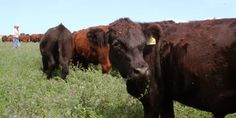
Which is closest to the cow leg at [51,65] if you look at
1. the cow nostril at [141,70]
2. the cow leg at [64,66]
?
the cow leg at [64,66]

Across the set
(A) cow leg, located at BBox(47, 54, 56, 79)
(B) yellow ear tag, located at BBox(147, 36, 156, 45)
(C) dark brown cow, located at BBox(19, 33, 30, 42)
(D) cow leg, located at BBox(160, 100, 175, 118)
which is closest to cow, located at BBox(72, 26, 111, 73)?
(A) cow leg, located at BBox(47, 54, 56, 79)

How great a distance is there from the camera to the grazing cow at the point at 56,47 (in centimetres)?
1387

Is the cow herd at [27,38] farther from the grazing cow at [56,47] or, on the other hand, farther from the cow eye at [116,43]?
the cow eye at [116,43]

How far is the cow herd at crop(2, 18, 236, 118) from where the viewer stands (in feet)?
19.4

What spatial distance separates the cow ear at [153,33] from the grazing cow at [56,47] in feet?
22.2

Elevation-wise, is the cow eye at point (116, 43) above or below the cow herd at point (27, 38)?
above

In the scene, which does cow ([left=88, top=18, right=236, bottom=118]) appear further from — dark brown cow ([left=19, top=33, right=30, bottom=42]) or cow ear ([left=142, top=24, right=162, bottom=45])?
dark brown cow ([left=19, top=33, right=30, bottom=42])

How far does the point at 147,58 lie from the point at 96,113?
57.0 inches

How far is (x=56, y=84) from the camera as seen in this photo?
1132 cm

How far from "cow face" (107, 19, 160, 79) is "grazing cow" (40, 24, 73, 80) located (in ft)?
21.2

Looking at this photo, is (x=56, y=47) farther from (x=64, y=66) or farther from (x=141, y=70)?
(x=141, y=70)

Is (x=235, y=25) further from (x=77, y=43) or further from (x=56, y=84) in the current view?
(x=77, y=43)

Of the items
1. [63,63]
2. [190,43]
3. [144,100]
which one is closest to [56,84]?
[63,63]

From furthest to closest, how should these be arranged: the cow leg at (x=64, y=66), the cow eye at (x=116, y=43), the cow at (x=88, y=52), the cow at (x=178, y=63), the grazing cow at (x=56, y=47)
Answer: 1. the grazing cow at (x=56, y=47)
2. the cow at (x=88, y=52)
3. the cow leg at (x=64, y=66)
4. the cow eye at (x=116, y=43)
5. the cow at (x=178, y=63)
